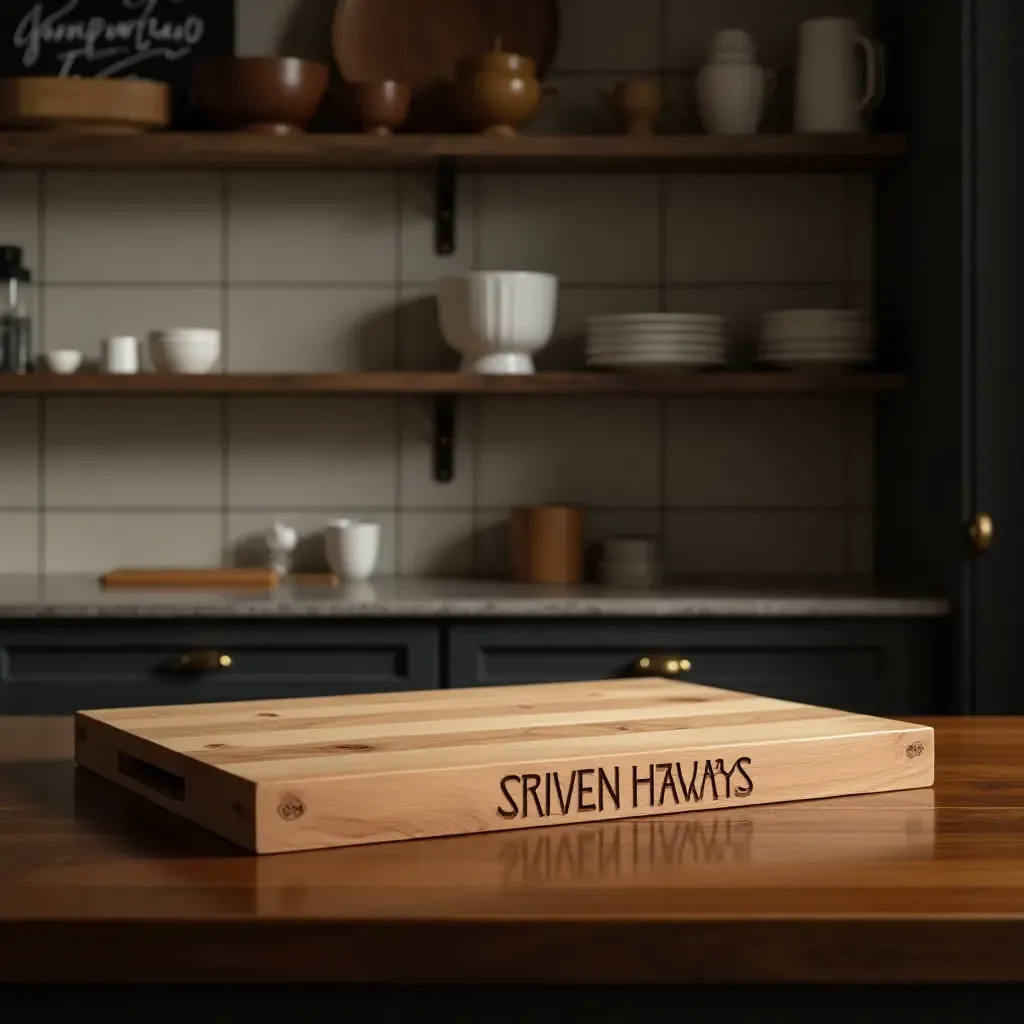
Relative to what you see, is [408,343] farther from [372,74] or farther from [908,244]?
[908,244]

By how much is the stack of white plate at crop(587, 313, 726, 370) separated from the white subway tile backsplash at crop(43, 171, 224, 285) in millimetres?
825

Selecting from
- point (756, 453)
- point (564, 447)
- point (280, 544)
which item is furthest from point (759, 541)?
point (280, 544)

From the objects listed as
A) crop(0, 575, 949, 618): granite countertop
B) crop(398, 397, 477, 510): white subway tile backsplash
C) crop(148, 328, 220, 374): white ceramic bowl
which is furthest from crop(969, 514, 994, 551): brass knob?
crop(148, 328, 220, 374): white ceramic bowl

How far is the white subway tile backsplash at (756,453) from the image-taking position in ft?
10.7

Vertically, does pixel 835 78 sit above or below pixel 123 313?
above

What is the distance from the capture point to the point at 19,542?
3.23 metres

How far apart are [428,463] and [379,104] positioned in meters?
0.72

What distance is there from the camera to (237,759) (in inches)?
35.0

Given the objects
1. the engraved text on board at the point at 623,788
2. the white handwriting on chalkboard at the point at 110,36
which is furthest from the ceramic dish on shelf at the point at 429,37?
the engraved text on board at the point at 623,788

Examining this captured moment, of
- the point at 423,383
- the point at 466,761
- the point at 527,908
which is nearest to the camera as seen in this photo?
the point at 527,908

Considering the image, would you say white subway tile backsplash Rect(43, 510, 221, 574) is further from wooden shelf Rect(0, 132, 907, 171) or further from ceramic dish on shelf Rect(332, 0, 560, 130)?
ceramic dish on shelf Rect(332, 0, 560, 130)

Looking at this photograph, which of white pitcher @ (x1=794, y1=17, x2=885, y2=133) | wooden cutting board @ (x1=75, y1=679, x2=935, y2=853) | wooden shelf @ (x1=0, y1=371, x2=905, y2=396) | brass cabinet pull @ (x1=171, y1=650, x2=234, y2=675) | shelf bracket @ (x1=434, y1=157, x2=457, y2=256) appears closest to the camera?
wooden cutting board @ (x1=75, y1=679, x2=935, y2=853)

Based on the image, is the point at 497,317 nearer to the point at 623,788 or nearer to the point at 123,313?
the point at 123,313

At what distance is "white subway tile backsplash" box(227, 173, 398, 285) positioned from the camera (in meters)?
3.21
